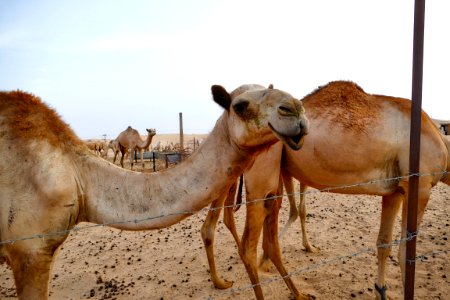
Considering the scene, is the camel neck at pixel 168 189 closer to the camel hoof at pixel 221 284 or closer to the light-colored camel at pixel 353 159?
the light-colored camel at pixel 353 159

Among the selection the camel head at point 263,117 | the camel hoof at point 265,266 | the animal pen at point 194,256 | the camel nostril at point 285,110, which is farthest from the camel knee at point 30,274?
the camel hoof at point 265,266

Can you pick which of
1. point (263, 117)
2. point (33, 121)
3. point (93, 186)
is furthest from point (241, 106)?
point (33, 121)

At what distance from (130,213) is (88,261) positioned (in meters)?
3.85

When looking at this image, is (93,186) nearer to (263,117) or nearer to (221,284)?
(263,117)

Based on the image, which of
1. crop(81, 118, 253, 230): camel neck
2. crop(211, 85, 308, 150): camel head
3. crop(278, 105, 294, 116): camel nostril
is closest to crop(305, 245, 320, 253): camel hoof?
crop(81, 118, 253, 230): camel neck

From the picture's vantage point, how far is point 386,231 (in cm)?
422

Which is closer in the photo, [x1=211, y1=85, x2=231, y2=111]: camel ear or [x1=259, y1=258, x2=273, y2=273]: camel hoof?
[x1=211, y1=85, x2=231, y2=111]: camel ear

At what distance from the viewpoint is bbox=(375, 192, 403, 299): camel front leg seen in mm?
4094

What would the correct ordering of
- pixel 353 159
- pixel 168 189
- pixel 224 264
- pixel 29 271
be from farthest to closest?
pixel 224 264, pixel 353 159, pixel 168 189, pixel 29 271

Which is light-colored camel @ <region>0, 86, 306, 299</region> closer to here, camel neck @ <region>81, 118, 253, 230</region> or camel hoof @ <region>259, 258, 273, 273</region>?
camel neck @ <region>81, 118, 253, 230</region>

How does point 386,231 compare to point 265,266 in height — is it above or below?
above

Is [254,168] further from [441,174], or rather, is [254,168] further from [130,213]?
[441,174]

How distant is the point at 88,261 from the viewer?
→ 5.62 metres

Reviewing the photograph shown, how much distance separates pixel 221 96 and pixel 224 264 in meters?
3.69
